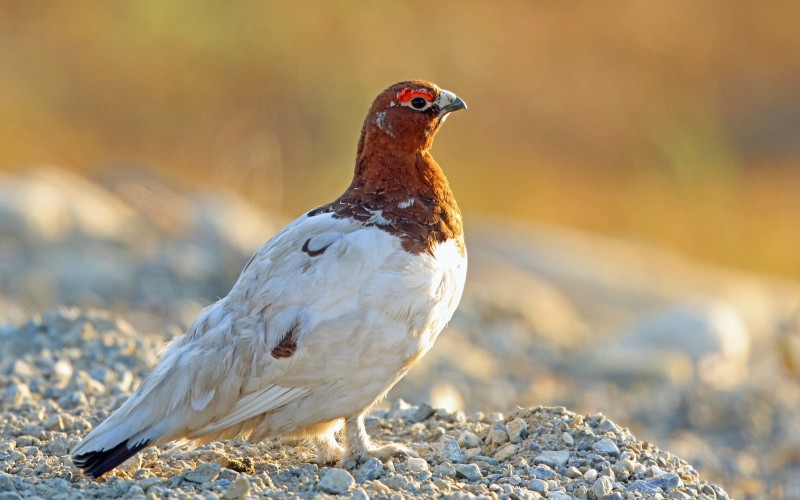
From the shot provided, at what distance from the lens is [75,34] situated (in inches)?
722

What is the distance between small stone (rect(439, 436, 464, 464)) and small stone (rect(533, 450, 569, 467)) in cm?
32

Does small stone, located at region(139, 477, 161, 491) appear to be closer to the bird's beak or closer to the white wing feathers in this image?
the white wing feathers

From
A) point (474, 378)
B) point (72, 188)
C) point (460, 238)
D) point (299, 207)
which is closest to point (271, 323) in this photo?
point (460, 238)

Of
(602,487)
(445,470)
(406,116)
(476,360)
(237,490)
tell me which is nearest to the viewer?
(237,490)

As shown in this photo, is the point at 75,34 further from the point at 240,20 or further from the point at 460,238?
the point at 460,238

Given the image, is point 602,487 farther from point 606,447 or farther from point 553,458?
point 606,447

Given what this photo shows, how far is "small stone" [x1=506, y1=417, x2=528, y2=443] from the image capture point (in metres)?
5.34

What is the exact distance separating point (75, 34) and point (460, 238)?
569 inches

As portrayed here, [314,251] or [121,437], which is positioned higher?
[314,251]

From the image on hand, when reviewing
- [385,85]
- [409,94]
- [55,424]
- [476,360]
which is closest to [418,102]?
[409,94]

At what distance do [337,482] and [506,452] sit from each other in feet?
2.98

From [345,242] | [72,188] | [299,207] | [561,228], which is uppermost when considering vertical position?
[561,228]

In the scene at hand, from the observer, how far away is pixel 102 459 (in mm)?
4520

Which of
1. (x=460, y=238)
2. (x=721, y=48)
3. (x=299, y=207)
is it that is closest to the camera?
(x=460, y=238)
